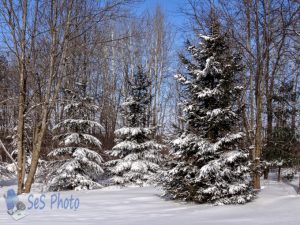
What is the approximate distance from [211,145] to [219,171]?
0.70m

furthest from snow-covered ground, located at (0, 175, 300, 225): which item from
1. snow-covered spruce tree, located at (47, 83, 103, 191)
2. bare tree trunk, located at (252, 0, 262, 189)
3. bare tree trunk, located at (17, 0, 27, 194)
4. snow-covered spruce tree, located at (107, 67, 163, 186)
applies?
snow-covered spruce tree, located at (107, 67, 163, 186)

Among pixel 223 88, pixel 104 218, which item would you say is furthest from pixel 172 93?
pixel 104 218

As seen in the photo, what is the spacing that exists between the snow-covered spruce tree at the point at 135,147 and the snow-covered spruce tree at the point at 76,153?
1231mm

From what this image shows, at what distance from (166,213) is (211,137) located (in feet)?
8.47

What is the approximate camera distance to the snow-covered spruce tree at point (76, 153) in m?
15.4

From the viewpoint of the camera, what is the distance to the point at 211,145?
360 inches

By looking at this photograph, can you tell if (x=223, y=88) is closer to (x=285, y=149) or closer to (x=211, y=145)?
(x=211, y=145)

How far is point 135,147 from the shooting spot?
1714cm

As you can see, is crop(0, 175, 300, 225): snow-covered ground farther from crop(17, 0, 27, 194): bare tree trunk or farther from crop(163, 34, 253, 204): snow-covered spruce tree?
crop(17, 0, 27, 194): bare tree trunk

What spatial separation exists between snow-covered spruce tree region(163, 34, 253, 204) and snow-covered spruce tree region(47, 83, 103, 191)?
6503 mm
